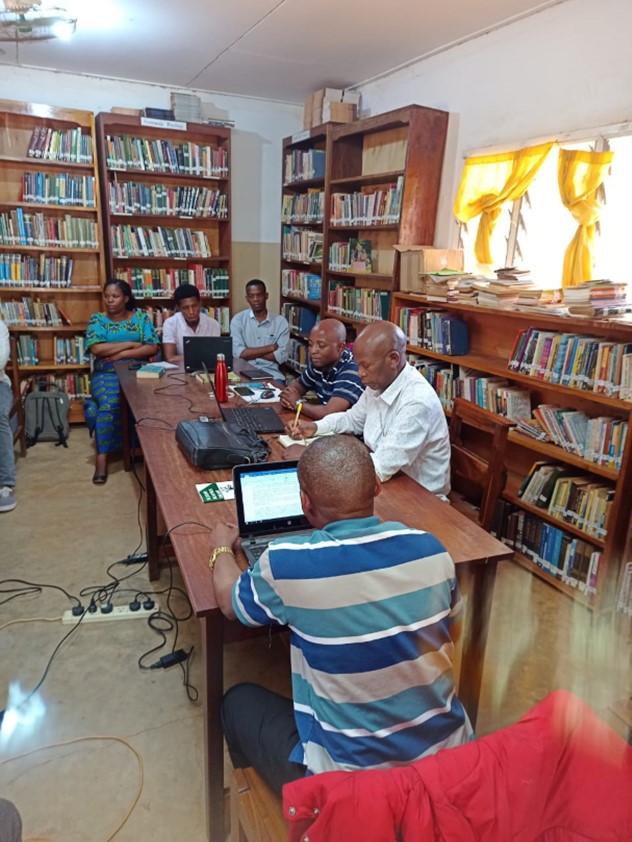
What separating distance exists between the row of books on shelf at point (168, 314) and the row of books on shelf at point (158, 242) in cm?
47

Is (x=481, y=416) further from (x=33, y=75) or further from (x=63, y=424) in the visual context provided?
(x=33, y=75)

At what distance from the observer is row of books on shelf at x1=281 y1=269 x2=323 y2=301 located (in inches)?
195

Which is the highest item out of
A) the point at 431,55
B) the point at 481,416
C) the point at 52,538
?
the point at 431,55

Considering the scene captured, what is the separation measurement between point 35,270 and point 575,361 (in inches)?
162

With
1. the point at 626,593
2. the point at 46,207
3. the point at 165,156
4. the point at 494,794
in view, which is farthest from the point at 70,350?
the point at 494,794

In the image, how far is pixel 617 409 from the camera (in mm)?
2666

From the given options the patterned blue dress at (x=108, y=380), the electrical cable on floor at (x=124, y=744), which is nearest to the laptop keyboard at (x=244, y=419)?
the electrical cable on floor at (x=124, y=744)

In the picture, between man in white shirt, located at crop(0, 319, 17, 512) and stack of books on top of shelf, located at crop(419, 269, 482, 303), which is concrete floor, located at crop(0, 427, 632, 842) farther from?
stack of books on top of shelf, located at crop(419, 269, 482, 303)

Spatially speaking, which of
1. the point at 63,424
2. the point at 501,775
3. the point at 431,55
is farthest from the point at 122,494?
the point at 431,55

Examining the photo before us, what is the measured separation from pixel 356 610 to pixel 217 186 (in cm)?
485

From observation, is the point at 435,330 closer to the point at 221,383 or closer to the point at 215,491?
the point at 221,383

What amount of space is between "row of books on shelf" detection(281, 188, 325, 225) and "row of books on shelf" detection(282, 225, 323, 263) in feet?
0.32

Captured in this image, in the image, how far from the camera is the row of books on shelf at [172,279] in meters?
4.89

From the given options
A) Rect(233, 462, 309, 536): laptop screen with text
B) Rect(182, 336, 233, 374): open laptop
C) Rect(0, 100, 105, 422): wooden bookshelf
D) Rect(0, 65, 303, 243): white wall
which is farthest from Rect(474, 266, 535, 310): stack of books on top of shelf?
Rect(0, 100, 105, 422): wooden bookshelf
